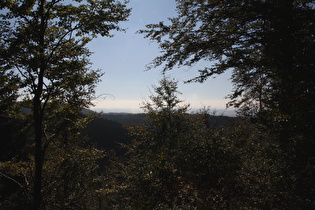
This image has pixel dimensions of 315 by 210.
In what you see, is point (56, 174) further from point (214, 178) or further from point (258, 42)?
point (258, 42)

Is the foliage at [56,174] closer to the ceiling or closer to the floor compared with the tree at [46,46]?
closer to the floor

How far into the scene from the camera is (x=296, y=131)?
440cm

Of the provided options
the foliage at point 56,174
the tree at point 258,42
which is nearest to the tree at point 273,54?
the tree at point 258,42

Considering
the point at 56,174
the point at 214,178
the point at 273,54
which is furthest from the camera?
the point at 56,174

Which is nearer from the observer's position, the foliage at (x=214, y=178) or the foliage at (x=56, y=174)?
the foliage at (x=214, y=178)

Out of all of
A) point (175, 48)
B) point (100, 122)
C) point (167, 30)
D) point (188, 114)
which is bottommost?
point (100, 122)

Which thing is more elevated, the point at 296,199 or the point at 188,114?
the point at 188,114

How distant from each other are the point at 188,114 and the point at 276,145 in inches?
417

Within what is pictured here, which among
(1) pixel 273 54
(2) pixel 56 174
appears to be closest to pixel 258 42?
(1) pixel 273 54

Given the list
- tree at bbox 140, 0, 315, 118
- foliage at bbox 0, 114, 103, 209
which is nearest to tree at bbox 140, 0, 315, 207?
tree at bbox 140, 0, 315, 118

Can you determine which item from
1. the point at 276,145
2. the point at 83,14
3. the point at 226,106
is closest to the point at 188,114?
the point at 226,106

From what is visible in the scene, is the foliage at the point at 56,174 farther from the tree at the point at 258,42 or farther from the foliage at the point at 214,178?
the tree at the point at 258,42

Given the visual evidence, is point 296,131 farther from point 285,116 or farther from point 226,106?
point 226,106

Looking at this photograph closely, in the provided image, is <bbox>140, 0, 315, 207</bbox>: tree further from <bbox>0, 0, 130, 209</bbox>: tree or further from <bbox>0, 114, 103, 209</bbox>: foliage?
<bbox>0, 114, 103, 209</bbox>: foliage
